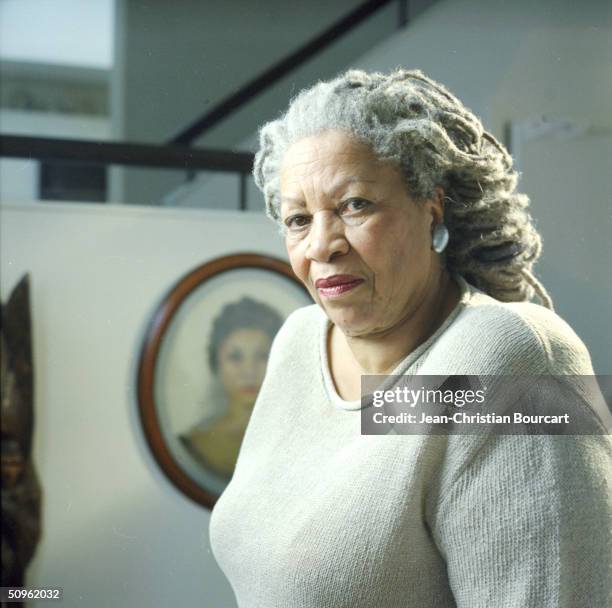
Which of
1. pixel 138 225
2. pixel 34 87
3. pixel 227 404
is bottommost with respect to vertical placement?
pixel 227 404

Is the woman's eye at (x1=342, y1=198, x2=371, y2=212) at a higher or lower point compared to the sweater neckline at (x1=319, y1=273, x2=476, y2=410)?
higher

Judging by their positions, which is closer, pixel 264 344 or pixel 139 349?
pixel 139 349

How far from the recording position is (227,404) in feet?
3.73

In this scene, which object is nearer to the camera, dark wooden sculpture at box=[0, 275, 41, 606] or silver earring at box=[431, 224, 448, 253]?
silver earring at box=[431, 224, 448, 253]

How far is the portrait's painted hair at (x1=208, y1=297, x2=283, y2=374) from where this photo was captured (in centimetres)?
115

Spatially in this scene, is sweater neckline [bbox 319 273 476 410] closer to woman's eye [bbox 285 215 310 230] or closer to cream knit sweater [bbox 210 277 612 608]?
cream knit sweater [bbox 210 277 612 608]

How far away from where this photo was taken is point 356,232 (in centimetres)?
56

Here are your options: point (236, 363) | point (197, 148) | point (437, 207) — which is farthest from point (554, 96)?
point (236, 363)

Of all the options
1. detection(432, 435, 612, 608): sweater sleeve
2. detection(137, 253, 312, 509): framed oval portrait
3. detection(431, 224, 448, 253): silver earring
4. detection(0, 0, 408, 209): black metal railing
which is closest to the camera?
detection(432, 435, 612, 608): sweater sleeve

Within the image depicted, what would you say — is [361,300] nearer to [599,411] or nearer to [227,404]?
[599,411]

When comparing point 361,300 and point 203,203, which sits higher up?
point 203,203

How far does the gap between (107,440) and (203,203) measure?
1.09 feet

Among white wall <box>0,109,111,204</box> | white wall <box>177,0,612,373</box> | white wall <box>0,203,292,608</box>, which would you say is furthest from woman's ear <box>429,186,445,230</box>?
white wall <box>0,109,111,204</box>

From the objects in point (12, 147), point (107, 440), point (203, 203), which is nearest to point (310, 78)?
point (203, 203)
